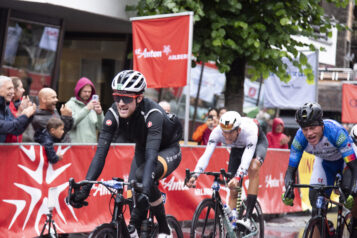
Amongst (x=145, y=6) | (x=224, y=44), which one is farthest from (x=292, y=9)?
(x=145, y=6)

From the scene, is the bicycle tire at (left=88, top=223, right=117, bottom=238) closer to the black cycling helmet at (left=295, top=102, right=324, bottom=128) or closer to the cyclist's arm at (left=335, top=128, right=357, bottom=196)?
the black cycling helmet at (left=295, top=102, right=324, bottom=128)

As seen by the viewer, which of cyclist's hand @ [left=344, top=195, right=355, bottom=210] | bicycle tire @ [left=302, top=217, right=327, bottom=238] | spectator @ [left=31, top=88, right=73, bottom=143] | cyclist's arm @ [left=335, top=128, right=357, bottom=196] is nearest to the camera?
bicycle tire @ [left=302, top=217, right=327, bottom=238]

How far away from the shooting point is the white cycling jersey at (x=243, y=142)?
8.23 meters

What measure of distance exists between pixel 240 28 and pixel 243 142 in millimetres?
5276

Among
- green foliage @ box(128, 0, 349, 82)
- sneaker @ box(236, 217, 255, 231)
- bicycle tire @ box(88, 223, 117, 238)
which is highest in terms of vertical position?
green foliage @ box(128, 0, 349, 82)

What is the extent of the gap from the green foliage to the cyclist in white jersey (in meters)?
4.33

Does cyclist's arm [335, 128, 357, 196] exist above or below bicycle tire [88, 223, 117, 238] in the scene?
above

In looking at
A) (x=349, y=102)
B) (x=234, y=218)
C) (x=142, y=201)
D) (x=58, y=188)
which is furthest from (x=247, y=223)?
(x=349, y=102)

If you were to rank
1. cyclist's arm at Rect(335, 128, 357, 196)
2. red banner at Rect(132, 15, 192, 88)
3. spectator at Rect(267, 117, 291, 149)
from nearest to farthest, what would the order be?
cyclist's arm at Rect(335, 128, 357, 196), red banner at Rect(132, 15, 192, 88), spectator at Rect(267, 117, 291, 149)

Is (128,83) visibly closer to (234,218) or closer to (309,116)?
(309,116)

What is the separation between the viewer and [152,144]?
6.00 metres

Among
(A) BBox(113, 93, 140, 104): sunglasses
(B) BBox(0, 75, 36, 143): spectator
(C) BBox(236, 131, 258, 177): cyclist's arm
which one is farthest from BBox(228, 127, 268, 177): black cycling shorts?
(A) BBox(113, 93, 140, 104): sunglasses

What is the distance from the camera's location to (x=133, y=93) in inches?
238

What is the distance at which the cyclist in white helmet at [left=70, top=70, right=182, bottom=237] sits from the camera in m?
5.82
